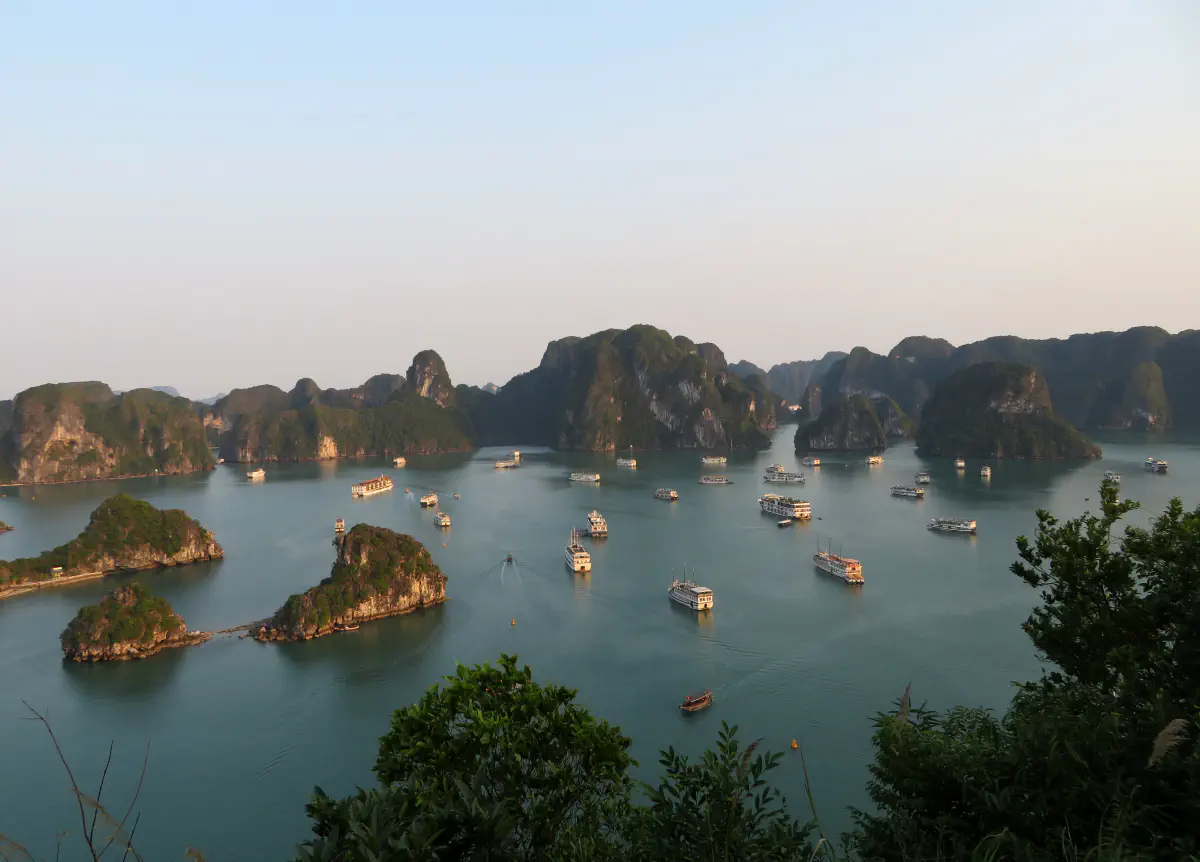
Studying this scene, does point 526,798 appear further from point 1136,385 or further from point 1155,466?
point 1136,385

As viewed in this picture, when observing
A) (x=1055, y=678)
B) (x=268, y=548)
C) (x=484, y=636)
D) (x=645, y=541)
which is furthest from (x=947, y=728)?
(x=268, y=548)

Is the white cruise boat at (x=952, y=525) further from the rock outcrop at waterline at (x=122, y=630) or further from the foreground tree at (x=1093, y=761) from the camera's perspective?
the rock outcrop at waterline at (x=122, y=630)

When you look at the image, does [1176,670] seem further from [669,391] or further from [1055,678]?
[669,391]

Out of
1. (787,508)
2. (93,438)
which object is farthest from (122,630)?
(93,438)

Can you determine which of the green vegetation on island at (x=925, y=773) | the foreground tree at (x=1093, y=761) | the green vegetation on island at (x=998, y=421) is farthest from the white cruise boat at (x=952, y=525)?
the green vegetation on island at (x=998, y=421)

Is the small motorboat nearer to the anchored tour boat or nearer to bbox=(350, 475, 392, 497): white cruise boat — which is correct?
bbox=(350, 475, 392, 497): white cruise boat

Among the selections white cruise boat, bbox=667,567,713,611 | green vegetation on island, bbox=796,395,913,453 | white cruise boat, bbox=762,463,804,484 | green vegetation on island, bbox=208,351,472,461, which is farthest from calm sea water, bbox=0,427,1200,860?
green vegetation on island, bbox=208,351,472,461
